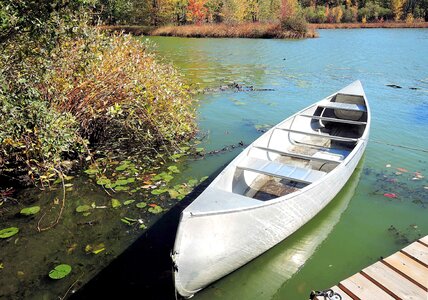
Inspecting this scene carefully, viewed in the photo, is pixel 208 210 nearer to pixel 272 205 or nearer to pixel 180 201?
pixel 272 205

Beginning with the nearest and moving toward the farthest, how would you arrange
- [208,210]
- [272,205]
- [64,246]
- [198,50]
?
[208,210], [272,205], [64,246], [198,50]

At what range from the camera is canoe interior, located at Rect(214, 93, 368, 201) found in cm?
510

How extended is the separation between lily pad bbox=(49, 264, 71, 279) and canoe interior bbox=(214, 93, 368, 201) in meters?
1.98

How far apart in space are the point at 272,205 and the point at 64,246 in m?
2.68

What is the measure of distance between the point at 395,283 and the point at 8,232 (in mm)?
4613

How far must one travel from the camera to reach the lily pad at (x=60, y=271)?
3.94 m

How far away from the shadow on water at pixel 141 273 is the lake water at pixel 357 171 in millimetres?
518

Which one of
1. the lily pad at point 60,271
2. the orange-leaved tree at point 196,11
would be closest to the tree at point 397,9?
the orange-leaved tree at point 196,11

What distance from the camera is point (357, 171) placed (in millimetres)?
6629

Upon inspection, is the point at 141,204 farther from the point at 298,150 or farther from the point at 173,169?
the point at 298,150

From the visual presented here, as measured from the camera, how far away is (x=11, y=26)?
160 inches

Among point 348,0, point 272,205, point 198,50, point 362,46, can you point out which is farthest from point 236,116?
point 348,0

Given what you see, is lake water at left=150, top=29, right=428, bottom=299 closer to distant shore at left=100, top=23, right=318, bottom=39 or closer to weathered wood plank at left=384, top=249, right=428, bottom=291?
weathered wood plank at left=384, top=249, right=428, bottom=291

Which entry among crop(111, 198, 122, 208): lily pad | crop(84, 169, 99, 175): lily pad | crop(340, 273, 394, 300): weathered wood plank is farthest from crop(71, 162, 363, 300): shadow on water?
crop(84, 169, 99, 175): lily pad
